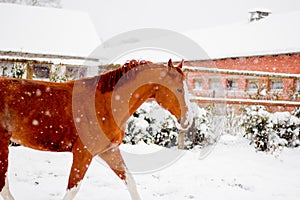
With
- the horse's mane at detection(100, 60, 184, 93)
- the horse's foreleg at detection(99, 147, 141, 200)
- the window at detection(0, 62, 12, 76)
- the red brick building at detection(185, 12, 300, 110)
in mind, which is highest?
the red brick building at detection(185, 12, 300, 110)

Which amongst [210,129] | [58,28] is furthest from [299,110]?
[58,28]

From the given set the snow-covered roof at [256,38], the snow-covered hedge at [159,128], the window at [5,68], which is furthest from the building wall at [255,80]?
the window at [5,68]

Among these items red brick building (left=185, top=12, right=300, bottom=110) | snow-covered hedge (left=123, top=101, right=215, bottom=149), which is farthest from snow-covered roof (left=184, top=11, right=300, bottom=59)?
snow-covered hedge (left=123, top=101, right=215, bottom=149)

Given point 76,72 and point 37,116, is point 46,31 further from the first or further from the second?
point 37,116

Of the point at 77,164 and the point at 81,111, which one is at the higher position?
the point at 81,111

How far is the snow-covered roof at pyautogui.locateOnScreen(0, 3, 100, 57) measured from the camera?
59.4 ft

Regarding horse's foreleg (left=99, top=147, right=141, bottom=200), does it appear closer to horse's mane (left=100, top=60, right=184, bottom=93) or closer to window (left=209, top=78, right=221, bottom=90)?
horse's mane (left=100, top=60, right=184, bottom=93)

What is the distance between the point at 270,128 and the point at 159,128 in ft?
7.87

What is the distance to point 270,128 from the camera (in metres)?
6.79

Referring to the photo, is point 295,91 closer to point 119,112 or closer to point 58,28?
point 119,112

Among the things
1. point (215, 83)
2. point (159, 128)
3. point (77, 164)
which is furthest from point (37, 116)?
point (215, 83)

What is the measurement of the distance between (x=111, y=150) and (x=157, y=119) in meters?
3.43

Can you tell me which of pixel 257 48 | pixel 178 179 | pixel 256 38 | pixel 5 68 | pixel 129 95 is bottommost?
pixel 178 179

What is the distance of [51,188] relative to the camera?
147 inches
